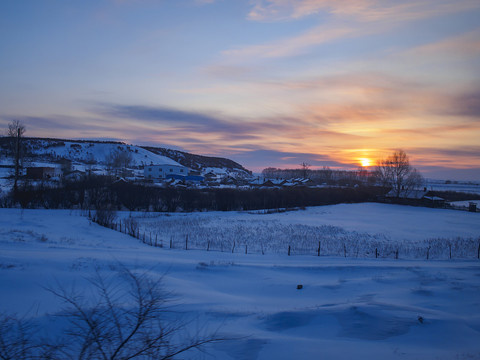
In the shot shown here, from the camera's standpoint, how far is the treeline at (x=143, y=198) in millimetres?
41603

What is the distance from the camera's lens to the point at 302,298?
1146 centimetres

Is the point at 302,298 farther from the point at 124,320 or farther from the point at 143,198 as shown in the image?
the point at 143,198

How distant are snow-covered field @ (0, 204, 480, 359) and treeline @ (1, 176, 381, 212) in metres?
25.3

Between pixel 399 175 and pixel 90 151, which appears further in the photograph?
pixel 90 151

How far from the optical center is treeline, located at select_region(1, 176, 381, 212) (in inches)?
1638

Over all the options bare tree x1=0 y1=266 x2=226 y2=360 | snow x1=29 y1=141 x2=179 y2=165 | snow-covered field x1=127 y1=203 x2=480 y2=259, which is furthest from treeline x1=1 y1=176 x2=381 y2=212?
snow x1=29 y1=141 x2=179 y2=165

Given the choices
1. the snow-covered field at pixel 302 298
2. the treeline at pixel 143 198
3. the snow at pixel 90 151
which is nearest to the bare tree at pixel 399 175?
the treeline at pixel 143 198

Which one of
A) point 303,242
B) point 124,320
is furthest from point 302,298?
point 303,242

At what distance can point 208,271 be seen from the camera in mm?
14188

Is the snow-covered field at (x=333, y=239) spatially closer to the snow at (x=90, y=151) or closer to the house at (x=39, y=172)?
the house at (x=39, y=172)

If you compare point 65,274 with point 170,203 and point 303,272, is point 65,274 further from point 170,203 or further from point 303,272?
point 170,203

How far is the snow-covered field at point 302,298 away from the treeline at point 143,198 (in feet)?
83.0

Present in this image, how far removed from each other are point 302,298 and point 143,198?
40.6 meters

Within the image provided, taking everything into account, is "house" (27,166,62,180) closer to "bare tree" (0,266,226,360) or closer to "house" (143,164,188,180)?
"house" (143,164,188,180)
